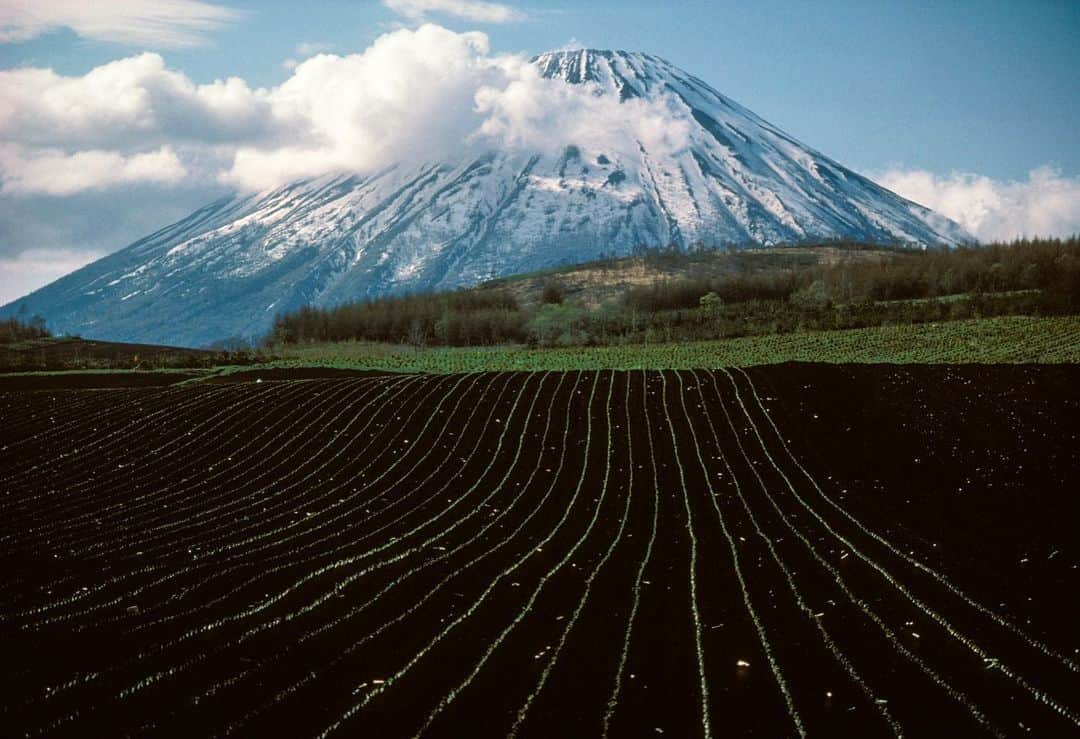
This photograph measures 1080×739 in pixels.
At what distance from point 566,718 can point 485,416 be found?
1479 centimetres

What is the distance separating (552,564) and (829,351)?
2414 cm

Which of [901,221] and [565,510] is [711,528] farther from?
[901,221]

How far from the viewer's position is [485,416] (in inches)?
868

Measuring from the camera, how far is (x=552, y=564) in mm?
11750

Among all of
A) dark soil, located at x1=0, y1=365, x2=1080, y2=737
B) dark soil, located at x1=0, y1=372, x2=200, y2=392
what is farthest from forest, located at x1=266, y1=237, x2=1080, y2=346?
dark soil, located at x1=0, y1=372, x2=200, y2=392

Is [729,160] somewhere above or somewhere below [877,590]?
above

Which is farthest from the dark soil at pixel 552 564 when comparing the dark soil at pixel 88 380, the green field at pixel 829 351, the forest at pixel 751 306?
the forest at pixel 751 306

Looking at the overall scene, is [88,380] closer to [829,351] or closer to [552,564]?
[552,564]

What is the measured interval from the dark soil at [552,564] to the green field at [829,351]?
7.00 m

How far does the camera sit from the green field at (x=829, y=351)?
98.7 ft

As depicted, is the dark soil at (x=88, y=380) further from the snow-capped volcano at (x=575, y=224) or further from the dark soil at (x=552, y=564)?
the snow-capped volcano at (x=575, y=224)

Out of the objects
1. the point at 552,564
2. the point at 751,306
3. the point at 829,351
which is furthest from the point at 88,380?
the point at 751,306

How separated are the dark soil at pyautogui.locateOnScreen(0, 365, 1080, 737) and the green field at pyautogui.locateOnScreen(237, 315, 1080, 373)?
6999 millimetres

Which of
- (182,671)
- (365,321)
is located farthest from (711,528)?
(365,321)
